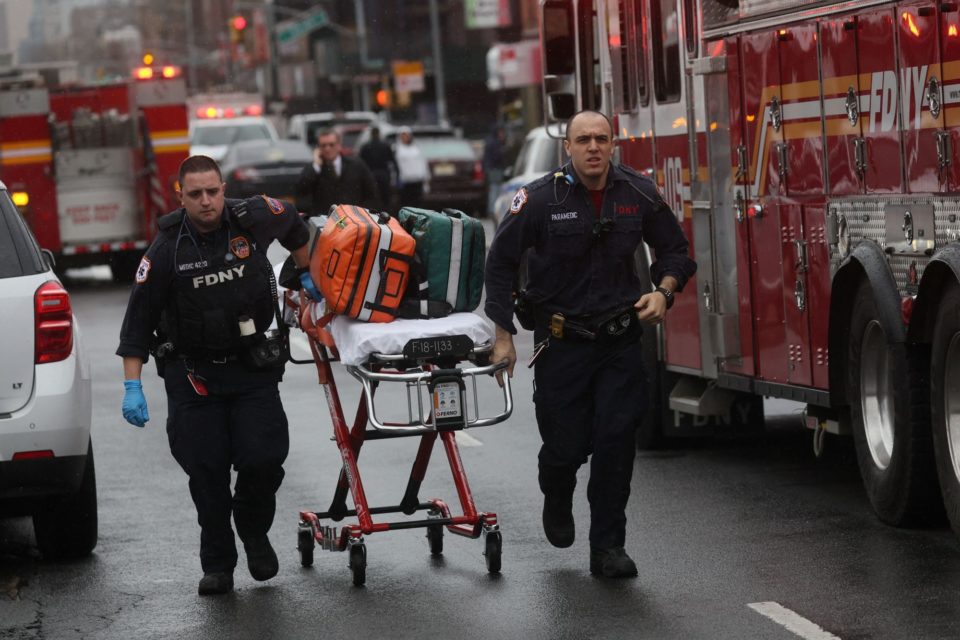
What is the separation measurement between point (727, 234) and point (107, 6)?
8022 centimetres

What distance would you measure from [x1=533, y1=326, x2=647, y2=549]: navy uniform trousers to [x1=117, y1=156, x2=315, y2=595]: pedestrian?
104 centimetres

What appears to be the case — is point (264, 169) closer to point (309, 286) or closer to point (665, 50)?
point (665, 50)

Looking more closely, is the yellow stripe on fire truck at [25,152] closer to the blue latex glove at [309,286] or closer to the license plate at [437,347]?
the blue latex glove at [309,286]

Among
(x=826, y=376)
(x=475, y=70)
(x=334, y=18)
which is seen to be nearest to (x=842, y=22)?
(x=826, y=376)

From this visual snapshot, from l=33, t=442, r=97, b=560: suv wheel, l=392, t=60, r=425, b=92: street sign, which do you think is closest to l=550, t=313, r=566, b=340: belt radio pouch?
l=33, t=442, r=97, b=560: suv wheel

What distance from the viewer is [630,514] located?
368 inches

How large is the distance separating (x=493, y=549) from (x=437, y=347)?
89 cm

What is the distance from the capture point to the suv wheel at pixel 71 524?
28.5ft

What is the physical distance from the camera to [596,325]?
7.84m

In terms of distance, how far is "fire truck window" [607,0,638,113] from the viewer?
1150 centimetres

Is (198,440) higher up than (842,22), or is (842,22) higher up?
(842,22)

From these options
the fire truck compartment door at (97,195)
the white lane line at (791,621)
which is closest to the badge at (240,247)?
the white lane line at (791,621)

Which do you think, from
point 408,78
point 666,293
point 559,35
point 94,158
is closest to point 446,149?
point 94,158

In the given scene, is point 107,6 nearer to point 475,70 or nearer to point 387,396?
point 475,70
